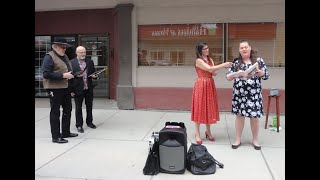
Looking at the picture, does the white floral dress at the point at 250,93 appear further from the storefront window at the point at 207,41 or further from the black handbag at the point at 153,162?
the storefront window at the point at 207,41

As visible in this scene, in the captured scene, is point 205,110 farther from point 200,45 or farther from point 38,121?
point 38,121

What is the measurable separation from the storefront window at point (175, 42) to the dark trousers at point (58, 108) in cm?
358

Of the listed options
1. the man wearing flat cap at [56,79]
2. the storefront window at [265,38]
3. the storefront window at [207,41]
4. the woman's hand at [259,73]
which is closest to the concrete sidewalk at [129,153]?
the man wearing flat cap at [56,79]

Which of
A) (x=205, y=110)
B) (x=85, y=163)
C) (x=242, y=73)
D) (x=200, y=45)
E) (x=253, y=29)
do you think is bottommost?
(x=85, y=163)

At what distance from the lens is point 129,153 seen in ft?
18.8

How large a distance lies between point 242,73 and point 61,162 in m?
3.01

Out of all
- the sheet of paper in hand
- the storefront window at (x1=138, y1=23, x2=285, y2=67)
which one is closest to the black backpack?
the sheet of paper in hand

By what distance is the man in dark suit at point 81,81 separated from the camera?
6922 mm

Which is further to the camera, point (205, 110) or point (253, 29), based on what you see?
point (253, 29)

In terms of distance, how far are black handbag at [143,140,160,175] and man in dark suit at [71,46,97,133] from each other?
8.67 ft

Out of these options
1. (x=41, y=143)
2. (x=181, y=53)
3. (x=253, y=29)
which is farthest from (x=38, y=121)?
(x=253, y=29)

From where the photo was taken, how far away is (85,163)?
5.23 m

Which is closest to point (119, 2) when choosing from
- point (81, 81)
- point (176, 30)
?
point (176, 30)

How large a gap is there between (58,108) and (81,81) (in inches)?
35.4
